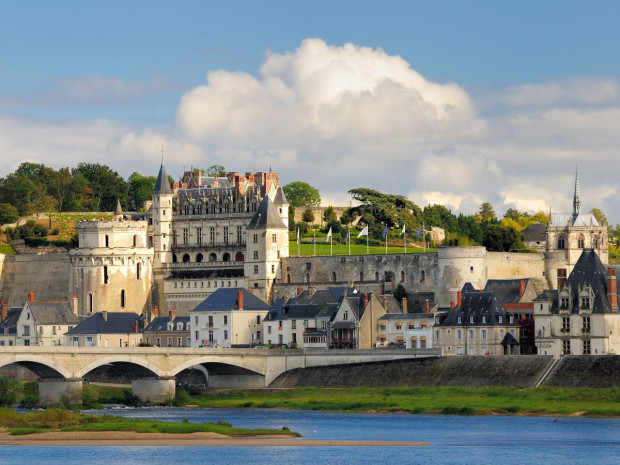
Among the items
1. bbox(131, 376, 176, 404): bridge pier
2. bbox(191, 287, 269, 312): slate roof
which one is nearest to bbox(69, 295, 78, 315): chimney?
bbox(191, 287, 269, 312): slate roof

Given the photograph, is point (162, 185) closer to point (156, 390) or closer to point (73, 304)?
point (73, 304)

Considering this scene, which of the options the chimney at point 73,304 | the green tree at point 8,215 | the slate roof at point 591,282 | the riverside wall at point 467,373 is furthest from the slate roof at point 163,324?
the green tree at point 8,215

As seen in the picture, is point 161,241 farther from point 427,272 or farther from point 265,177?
point 427,272

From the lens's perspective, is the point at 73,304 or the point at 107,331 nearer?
the point at 107,331

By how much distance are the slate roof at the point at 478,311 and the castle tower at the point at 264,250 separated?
24.2m

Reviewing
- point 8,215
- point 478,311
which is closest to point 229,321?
point 478,311

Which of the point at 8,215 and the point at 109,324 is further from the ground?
the point at 8,215

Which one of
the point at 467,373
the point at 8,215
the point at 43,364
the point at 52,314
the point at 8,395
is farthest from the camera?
the point at 8,215

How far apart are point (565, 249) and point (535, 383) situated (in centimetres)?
3083

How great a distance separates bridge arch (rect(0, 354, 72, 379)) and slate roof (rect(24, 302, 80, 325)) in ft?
66.1

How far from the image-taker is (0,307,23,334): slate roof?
117625 mm

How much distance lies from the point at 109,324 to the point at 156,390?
1869cm

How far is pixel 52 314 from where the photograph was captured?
386 feet

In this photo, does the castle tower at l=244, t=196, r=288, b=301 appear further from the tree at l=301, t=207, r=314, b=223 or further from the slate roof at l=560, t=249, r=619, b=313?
the slate roof at l=560, t=249, r=619, b=313
